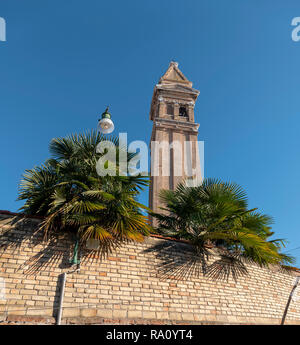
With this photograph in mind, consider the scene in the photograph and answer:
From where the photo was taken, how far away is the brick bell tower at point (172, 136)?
23.6 m

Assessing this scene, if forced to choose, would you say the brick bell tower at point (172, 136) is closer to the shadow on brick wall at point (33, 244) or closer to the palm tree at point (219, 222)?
the palm tree at point (219, 222)

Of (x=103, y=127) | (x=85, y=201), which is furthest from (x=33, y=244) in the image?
(x=103, y=127)

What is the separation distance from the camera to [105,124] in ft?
31.2

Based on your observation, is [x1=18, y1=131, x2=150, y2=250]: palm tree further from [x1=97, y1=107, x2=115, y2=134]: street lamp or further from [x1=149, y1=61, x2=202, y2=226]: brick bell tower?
[x1=149, y1=61, x2=202, y2=226]: brick bell tower

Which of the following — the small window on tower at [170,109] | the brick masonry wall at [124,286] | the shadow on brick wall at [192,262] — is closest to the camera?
the brick masonry wall at [124,286]

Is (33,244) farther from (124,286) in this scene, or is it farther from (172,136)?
(172,136)

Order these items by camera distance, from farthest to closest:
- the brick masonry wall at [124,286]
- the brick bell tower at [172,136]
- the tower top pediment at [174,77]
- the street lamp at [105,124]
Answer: the tower top pediment at [174,77] < the brick bell tower at [172,136] < the street lamp at [105,124] < the brick masonry wall at [124,286]

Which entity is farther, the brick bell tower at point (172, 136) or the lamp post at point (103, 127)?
the brick bell tower at point (172, 136)

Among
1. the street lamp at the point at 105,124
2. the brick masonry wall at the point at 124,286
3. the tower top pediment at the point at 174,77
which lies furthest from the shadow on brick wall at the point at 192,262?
the tower top pediment at the point at 174,77

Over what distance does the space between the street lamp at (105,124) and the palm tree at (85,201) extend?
107cm

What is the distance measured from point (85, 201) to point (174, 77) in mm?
24339

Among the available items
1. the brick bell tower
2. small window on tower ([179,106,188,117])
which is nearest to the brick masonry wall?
the brick bell tower

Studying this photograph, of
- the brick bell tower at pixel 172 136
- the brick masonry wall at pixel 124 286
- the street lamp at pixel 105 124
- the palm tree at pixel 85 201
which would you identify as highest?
the brick bell tower at pixel 172 136
